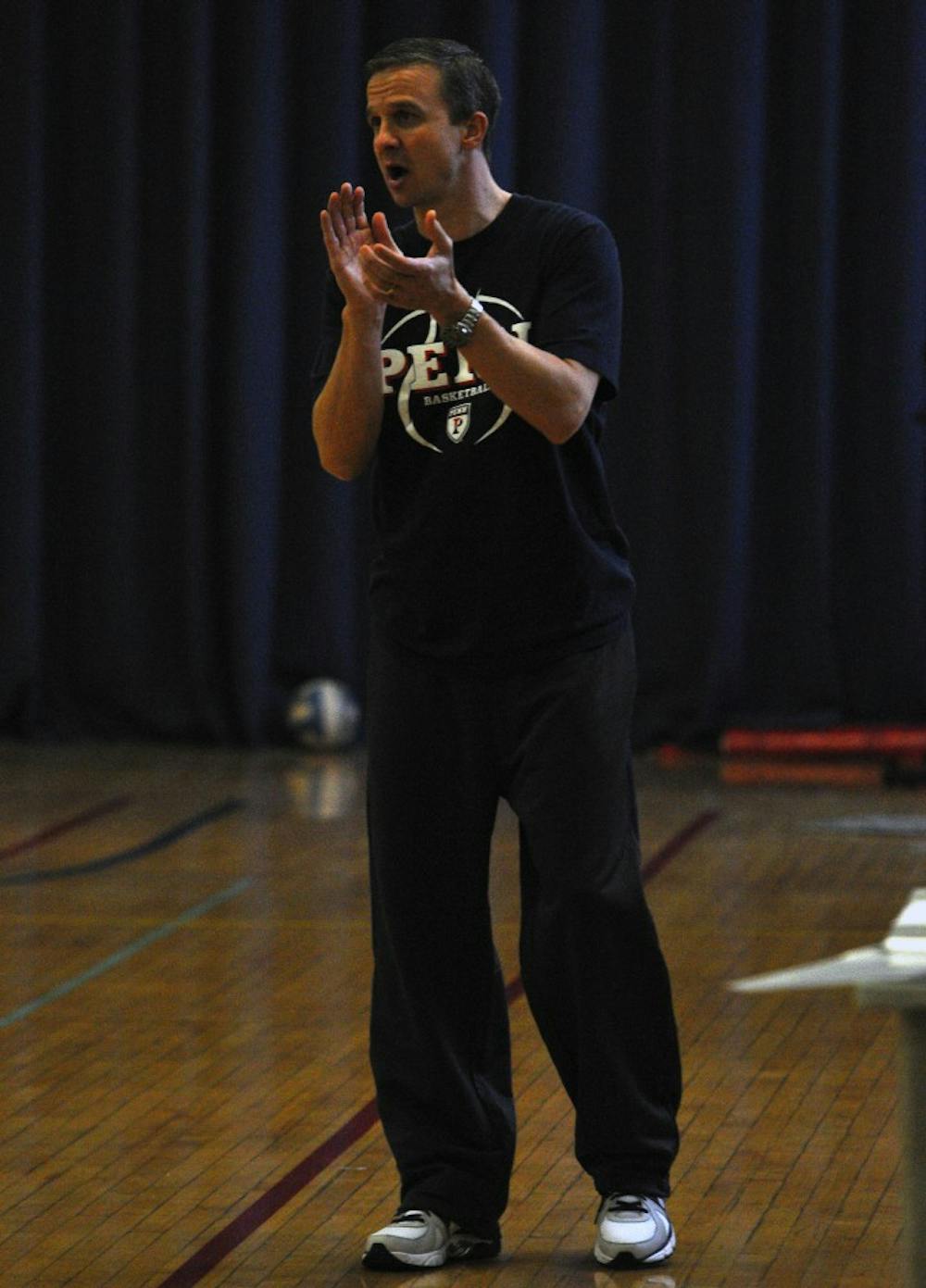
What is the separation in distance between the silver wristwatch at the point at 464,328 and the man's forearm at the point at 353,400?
5.8 inches

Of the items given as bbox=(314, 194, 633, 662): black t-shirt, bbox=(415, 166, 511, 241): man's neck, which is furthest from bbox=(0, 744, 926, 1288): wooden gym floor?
bbox=(415, 166, 511, 241): man's neck

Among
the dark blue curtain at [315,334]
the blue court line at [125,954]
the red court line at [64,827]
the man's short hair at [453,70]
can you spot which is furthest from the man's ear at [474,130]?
the dark blue curtain at [315,334]

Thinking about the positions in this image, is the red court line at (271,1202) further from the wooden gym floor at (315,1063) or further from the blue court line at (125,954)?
the blue court line at (125,954)

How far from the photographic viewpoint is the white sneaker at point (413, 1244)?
2.49 metres

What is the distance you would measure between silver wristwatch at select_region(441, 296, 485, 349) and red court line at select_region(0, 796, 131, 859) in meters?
3.44

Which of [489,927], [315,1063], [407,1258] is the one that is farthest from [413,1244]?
[315,1063]

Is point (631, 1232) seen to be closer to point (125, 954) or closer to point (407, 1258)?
point (407, 1258)

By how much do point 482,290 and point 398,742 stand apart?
530 millimetres

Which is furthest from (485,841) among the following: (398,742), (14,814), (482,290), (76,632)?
(76,632)

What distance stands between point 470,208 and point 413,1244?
119 cm

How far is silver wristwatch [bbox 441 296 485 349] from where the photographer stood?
226 cm

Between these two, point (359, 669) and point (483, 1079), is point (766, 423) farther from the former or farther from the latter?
point (483, 1079)

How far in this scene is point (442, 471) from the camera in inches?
95.9

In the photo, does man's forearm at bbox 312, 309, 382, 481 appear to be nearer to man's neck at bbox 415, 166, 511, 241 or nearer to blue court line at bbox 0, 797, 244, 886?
man's neck at bbox 415, 166, 511, 241
